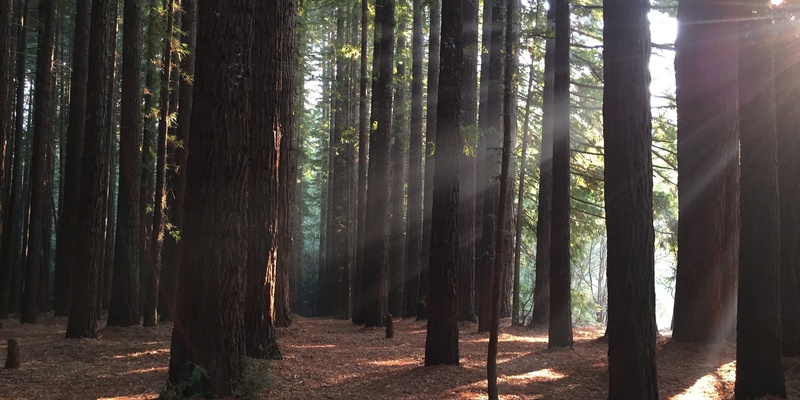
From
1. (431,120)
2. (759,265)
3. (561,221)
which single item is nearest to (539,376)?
(759,265)

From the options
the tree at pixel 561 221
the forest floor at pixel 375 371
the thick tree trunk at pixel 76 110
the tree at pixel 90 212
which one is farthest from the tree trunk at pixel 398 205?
the tree at pixel 90 212

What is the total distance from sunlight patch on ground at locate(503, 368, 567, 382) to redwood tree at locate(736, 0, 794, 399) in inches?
107

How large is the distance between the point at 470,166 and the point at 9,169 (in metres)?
16.9

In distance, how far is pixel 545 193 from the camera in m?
17.5

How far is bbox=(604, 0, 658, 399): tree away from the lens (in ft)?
21.7

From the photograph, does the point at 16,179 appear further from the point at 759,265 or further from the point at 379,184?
the point at 759,265

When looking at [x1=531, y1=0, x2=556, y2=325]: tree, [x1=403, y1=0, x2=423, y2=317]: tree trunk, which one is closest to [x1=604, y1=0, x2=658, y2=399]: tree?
[x1=531, y1=0, x2=556, y2=325]: tree

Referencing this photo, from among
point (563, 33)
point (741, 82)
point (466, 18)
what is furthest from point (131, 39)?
point (741, 82)

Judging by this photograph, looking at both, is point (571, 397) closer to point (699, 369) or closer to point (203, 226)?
point (699, 369)

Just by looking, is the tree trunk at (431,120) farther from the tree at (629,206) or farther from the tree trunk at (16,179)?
the tree trunk at (16,179)

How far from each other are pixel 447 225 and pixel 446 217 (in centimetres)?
13

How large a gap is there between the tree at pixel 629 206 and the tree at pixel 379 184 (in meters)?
10.9

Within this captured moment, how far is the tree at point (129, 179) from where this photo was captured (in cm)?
1427

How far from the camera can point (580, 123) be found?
70.4 feet
